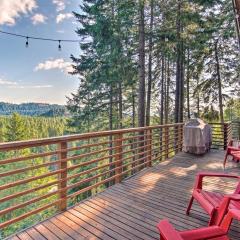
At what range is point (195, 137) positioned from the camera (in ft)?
24.9

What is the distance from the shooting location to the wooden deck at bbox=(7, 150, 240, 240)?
2881 mm

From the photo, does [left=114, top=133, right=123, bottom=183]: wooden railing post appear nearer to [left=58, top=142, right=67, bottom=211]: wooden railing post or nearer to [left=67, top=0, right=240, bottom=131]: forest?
[left=58, top=142, right=67, bottom=211]: wooden railing post

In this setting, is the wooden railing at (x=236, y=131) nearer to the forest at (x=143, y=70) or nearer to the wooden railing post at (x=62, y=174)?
the forest at (x=143, y=70)

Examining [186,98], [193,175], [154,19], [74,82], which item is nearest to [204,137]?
[193,175]

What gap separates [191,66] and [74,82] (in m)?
8.57

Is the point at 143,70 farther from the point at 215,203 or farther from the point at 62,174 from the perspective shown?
the point at 215,203

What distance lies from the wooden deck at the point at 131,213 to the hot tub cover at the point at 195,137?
254 centimetres

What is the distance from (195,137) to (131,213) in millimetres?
4681

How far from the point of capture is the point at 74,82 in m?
19.5

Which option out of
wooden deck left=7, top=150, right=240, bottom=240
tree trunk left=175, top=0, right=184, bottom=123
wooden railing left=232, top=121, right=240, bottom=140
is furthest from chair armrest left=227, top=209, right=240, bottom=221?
wooden railing left=232, top=121, right=240, bottom=140

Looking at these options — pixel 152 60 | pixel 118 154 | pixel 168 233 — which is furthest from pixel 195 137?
pixel 152 60

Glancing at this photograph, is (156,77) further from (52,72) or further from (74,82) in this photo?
(52,72)

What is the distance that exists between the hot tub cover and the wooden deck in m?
2.54

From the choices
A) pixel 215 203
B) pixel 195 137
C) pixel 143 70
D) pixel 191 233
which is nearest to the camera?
pixel 191 233
